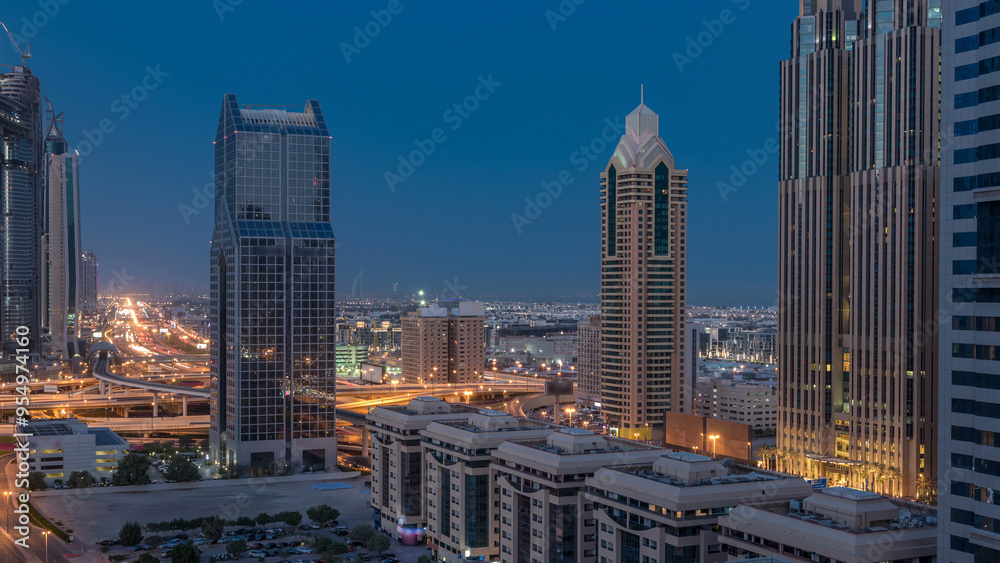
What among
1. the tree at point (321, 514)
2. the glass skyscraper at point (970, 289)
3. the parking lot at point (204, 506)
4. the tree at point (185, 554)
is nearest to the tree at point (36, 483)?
the parking lot at point (204, 506)

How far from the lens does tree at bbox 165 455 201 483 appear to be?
79125 millimetres

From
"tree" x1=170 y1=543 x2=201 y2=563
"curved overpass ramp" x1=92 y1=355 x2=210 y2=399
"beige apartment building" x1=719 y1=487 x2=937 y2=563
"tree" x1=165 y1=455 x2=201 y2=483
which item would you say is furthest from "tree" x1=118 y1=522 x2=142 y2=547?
"curved overpass ramp" x1=92 y1=355 x2=210 y2=399

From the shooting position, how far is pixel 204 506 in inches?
2776

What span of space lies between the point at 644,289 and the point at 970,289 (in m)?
68.7

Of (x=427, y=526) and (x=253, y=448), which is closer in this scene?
(x=427, y=526)

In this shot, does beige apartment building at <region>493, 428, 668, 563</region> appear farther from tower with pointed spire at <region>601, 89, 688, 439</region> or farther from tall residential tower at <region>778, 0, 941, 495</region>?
tower with pointed spire at <region>601, 89, 688, 439</region>

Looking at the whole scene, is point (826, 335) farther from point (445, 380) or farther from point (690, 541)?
point (445, 380)

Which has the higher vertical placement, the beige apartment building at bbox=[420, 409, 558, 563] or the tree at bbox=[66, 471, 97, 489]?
the beige apartment building at bbox=[420, 409, 558, 563]

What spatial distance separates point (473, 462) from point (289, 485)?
98.4 ft

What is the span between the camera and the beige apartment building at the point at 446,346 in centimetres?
16162

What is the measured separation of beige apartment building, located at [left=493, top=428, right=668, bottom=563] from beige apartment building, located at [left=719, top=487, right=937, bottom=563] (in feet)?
31.9

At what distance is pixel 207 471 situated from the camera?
3351 inches

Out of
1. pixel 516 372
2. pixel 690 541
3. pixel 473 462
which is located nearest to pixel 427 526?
pixel 473 462

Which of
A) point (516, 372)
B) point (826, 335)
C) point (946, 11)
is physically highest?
point (946, 11)
